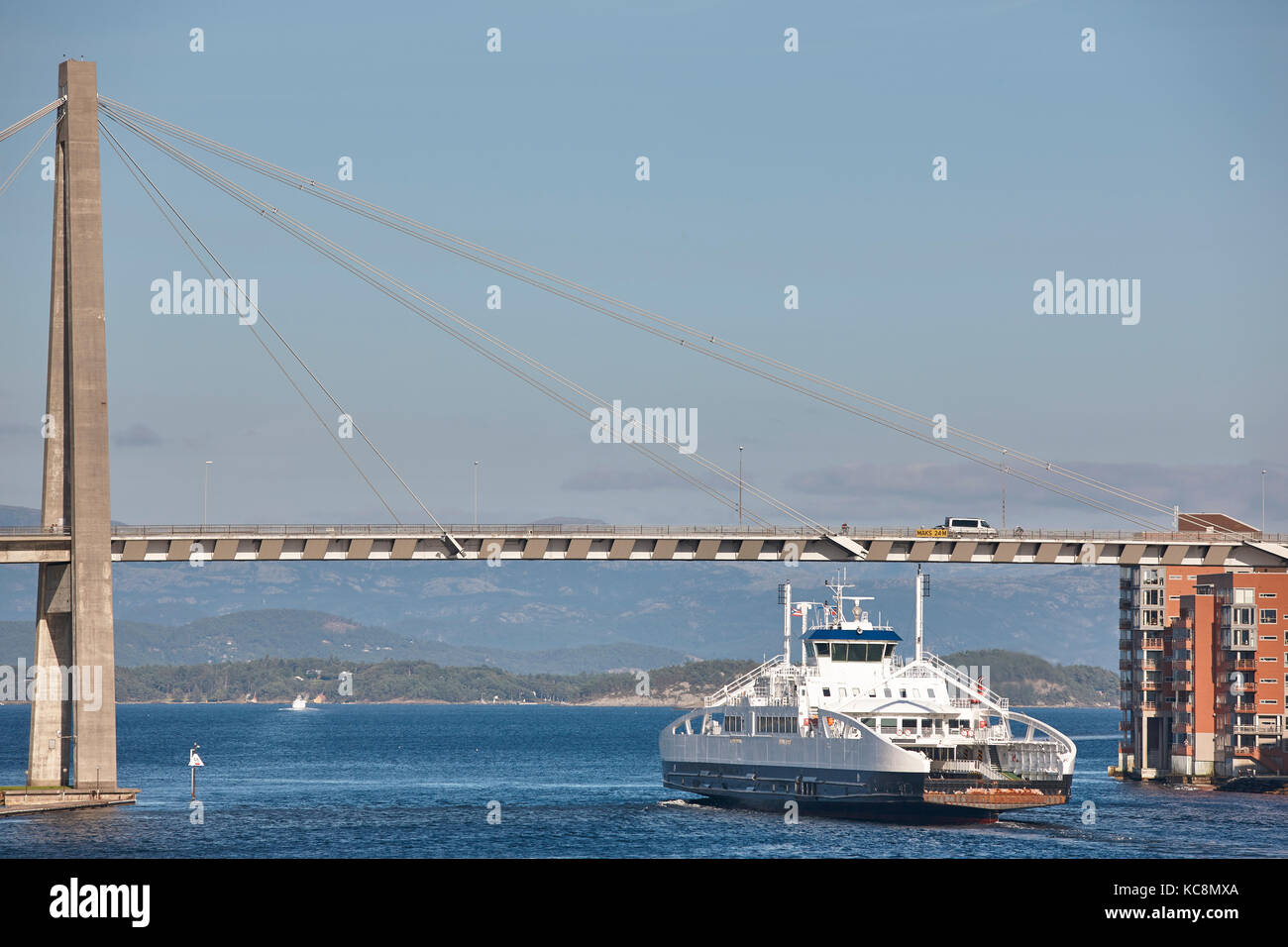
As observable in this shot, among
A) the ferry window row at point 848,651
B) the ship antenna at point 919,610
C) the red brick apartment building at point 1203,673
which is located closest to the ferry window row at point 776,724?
the ferry window row at point 848,651

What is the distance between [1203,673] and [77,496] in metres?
79.4

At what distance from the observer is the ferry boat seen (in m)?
77.6

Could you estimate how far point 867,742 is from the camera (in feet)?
261

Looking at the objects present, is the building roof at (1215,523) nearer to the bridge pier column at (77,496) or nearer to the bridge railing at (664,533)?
the bridge railing at (664,533)

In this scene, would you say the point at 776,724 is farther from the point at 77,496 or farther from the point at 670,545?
the point at 77,496

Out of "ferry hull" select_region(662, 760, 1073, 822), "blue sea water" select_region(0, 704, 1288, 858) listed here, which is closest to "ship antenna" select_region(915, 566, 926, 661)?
"ferry hull" select_region(662, 760, 1073, 822)

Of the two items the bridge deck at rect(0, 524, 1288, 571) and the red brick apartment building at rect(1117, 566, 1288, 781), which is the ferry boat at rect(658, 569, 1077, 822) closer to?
the bridge deck at rect(0, 524, 1288, 571)

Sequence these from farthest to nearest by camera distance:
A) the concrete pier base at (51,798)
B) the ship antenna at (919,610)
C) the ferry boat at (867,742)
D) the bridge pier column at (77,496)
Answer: the ship antenna at (919,610), the ferry boat at (867,742), the bridge pier column at (77,496), the concrete pier base at (51,798)

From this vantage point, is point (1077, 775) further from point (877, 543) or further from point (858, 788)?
point (858, 788)

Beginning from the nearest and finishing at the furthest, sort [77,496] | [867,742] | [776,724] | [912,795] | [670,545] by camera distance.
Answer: [77,496] → [912,795] → [867,742] → [776,724] → [670,545]

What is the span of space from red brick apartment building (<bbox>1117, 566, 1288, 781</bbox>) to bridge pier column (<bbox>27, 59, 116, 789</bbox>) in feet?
242

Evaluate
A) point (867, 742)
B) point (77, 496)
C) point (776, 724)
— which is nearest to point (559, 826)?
point (776, 724)

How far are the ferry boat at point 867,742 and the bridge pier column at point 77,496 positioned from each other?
3295 centimetres

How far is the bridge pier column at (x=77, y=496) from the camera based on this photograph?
76.2 m
